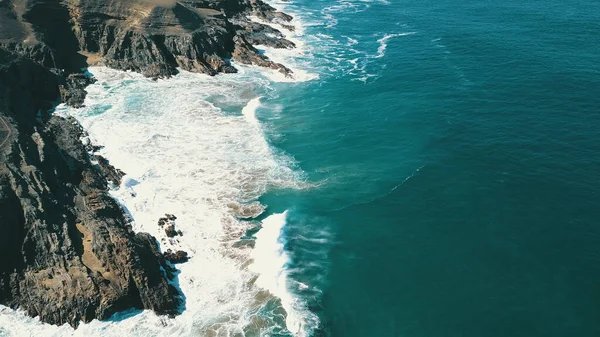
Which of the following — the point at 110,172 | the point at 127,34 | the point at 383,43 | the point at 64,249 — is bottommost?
the point at 110,172

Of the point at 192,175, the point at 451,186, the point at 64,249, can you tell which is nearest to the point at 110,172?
the point at 192,175

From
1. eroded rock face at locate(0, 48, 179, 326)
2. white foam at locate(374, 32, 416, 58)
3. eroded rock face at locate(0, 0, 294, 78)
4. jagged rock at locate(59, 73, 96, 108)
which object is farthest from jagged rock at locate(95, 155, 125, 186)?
white foam at locate(374, 32, 416, 58)

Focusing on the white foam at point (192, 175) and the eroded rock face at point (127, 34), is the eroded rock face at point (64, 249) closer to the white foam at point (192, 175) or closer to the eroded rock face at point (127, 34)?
the white foam at point (192, 175)

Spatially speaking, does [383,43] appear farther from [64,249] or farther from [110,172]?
[64,249]

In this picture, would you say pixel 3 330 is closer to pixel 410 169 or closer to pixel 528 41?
pixel 410 169

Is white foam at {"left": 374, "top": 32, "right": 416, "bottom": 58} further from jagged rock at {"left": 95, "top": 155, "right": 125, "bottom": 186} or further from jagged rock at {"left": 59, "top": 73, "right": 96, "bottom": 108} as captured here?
jagged rock at {"left": 95, "top": 155, "right": 125, "bottom": 186}
